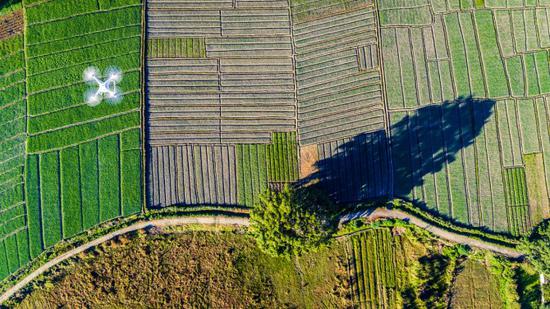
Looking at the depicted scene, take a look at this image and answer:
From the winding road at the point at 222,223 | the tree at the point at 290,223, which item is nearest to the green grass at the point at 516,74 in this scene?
the winding road at the point at 222,223

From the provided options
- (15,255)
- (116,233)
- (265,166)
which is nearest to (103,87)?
(116,233)

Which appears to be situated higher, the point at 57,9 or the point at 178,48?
the point at 57,9

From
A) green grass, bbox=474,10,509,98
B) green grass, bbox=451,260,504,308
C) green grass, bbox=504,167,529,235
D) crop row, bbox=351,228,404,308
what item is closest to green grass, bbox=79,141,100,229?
crop row, bbox=351,228,404,308

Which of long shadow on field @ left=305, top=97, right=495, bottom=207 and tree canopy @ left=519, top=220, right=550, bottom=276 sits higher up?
long shadow on field @ left=305, top=97, right=495, bottom=207

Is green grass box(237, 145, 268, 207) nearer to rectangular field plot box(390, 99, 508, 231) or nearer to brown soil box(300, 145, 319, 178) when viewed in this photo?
brown soil box(300, 145, 319, 178)

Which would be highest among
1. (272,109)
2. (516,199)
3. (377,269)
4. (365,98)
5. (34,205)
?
(365,98)

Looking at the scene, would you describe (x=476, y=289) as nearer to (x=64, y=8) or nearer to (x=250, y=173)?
(x=250, y=173)

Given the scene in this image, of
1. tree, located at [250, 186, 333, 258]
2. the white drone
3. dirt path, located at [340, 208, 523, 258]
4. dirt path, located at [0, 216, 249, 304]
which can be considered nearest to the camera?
tree, located at [250, 186, 333, 258]
